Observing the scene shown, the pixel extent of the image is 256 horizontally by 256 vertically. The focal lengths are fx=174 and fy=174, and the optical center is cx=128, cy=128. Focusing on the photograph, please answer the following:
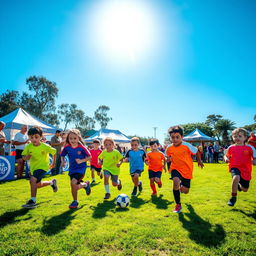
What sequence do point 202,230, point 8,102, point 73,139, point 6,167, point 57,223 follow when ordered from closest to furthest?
point 202,230
point 57,223
point 73,139
point 6,167
point 8,102

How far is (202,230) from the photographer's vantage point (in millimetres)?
3127

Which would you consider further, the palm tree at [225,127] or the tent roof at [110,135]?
the palm tree at [225,127]

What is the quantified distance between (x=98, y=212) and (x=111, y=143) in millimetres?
2411

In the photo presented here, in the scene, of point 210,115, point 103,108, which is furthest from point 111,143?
point 210,115

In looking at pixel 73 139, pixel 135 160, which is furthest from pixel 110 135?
pixel 73 139

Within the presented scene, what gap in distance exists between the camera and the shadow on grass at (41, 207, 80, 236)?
3.06 m

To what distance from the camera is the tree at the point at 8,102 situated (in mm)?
42469

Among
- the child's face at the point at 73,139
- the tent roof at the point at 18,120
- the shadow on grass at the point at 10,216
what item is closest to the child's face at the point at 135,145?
the child's face at the point at 73,139

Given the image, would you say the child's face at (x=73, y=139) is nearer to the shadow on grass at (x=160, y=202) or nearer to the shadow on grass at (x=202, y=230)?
the shadow on grass at (x=160, y=202)

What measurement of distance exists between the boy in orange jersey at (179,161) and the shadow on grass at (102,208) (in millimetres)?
1665

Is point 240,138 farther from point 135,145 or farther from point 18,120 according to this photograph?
point 18,120

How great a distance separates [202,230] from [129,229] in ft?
4.32

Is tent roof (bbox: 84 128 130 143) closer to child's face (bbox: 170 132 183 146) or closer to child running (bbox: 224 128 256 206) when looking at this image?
child's face (bbox: 170 132 183 146)

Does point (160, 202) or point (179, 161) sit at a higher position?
point (179, 161)
